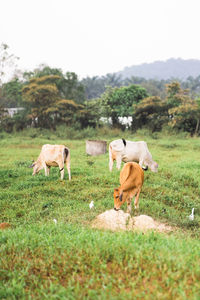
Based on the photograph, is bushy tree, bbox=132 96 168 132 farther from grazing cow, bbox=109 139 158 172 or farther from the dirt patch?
the dirt patch

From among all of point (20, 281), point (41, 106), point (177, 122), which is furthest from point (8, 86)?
point (20, 281)

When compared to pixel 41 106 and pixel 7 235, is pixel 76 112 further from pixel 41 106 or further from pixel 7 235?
pixel 7 235

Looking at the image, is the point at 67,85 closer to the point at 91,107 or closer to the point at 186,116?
the point at 91,107

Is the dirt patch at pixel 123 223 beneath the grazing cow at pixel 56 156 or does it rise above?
beneath

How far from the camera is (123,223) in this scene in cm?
509

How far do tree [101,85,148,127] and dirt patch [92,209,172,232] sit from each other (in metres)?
18.5

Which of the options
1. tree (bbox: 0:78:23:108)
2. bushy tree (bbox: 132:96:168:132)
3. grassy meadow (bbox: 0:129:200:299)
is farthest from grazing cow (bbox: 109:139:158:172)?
tree (bbox: 0:78:23:108)

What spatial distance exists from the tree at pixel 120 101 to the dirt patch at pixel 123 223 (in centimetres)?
1847

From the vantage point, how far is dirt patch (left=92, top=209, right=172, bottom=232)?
497 centimetres

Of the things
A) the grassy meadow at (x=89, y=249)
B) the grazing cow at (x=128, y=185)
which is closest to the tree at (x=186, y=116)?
the grassy meadow at (x=89, y=249)

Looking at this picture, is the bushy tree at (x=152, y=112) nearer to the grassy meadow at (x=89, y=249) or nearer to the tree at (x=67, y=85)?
the tree at (x=67, y=85)

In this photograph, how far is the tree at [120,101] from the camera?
77.1ft

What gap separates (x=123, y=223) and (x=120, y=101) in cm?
1991

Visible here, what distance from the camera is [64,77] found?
25.3m
